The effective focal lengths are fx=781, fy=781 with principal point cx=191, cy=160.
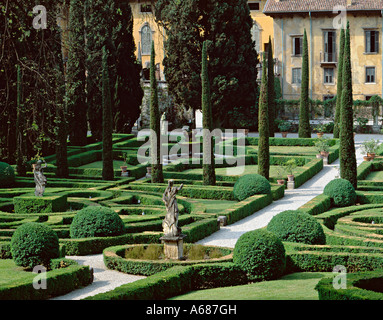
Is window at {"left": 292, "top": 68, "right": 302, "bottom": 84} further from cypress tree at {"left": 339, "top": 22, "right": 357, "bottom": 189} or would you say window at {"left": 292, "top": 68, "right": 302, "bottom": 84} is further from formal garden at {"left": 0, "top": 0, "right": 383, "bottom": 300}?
cypress tree at {"left": 339, "top": 22, "right": 357, "bottom": 189}

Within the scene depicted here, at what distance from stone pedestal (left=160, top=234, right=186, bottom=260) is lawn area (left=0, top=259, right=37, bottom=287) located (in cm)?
332

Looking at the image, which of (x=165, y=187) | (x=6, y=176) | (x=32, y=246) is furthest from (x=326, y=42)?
(x=32, y=246)

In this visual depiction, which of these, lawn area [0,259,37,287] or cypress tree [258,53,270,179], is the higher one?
cypress tree [258,53,270,179]

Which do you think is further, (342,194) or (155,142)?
(155,142)

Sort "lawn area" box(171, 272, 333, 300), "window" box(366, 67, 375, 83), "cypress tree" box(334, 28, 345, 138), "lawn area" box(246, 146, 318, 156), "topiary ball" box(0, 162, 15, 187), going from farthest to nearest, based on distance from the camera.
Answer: "window" box(366, 67, 375, 83) < "cypress tree" box(334, 28, 345, 138) < "lawn area" box(246, 146, 318, 156) < "topiary ball" box(0, 162, 15, 187) < "lawn area" box(171, 272, 333, 300)

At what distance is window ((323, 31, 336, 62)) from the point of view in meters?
53.6

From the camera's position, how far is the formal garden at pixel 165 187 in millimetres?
13508

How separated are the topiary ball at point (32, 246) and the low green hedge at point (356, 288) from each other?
654 centimetres

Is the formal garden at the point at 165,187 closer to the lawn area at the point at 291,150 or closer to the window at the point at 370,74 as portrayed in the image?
the lawn area at the point at 291,150

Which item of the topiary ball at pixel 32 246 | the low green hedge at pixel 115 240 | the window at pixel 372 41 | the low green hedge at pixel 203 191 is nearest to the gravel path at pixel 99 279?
the low green hedge at pixel 115 240

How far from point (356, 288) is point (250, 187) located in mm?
15208

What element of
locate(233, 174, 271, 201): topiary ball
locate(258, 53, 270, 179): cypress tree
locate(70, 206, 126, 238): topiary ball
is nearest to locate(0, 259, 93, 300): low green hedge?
locate(70, 206, 126, 238): topiary ball

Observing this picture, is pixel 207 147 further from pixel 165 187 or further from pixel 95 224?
pixel 95 224

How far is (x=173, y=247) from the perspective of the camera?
18156mm
